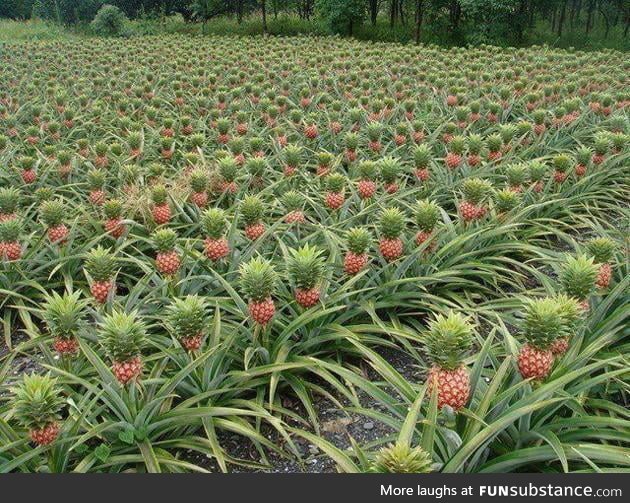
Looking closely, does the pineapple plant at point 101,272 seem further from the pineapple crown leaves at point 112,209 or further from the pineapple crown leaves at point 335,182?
the pineapple crown leaves at point 335,182

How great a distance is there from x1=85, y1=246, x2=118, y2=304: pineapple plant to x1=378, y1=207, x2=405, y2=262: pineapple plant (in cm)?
159

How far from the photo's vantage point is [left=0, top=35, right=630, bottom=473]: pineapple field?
2.35 metres

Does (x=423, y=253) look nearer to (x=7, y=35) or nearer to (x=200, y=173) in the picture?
(x=200, y=173)

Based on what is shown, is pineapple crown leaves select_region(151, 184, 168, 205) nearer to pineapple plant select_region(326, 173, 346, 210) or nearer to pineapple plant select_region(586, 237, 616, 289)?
pineapple plant select_region(326, 173, 346, 210)

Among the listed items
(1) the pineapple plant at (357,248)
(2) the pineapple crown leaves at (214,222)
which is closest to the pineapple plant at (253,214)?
(2) the pineapple crown leaves at (214,222)

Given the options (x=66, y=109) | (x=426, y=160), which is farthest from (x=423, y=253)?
(x=66, y=109)

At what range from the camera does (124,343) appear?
2252mm

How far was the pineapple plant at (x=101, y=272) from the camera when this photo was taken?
9.53 ft

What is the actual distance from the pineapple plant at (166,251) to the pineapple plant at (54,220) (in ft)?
3.70

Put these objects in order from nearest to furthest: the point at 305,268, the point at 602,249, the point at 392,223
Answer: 1. the point at 305,268
2. the point at 602,249
3. the point at 392,223

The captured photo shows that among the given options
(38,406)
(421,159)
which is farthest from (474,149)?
(38,406)

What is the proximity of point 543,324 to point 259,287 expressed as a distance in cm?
126

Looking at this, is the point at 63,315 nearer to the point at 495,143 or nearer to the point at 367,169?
the point at 367,169

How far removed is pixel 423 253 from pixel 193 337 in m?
2.00
